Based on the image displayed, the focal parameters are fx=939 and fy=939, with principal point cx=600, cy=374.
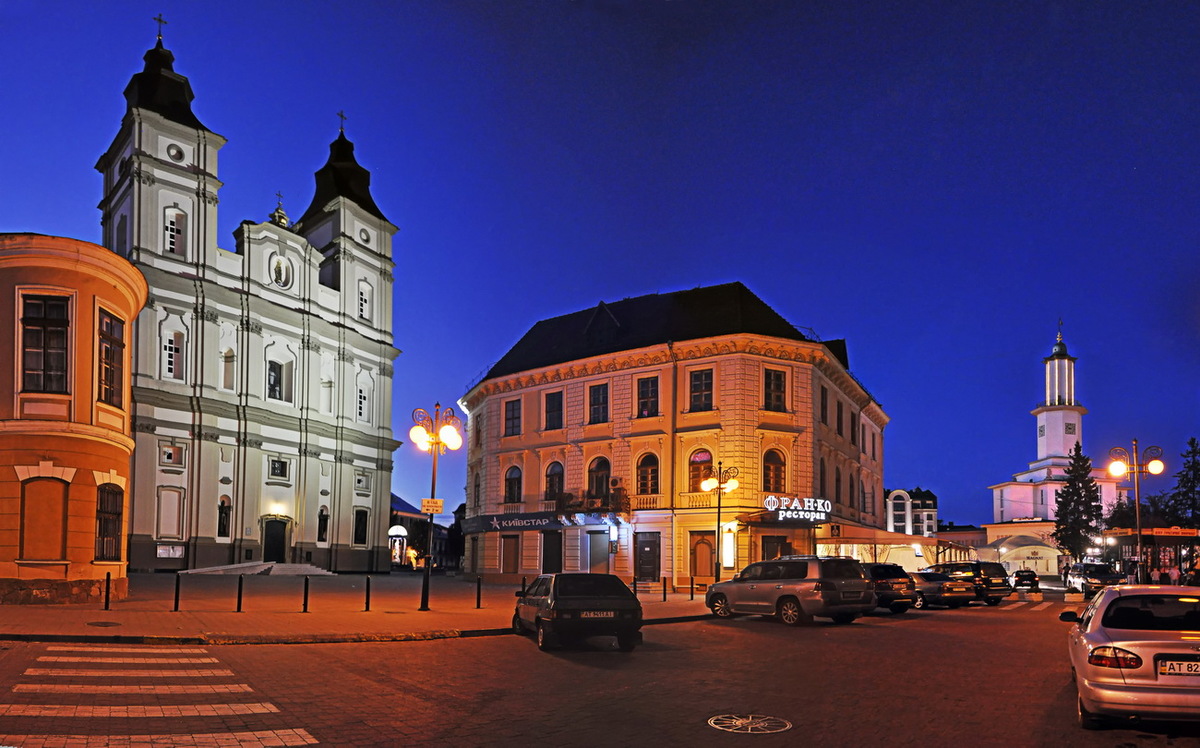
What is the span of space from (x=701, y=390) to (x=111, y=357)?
79.5 ft

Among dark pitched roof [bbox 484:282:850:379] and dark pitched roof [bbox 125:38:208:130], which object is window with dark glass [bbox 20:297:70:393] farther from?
dark pitched roof [bbox 125:38:208:130]

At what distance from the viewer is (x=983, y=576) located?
34.3 m

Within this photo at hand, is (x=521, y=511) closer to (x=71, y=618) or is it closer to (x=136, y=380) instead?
(x=136, y=380)

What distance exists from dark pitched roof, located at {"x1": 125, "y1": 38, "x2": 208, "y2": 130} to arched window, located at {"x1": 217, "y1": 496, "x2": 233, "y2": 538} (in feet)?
68.2

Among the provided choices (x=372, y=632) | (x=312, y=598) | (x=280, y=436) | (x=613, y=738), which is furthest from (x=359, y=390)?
(x=613, y=738)

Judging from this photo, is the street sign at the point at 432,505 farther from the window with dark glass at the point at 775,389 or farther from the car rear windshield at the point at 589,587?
the window with dark glass at the point at 775,389

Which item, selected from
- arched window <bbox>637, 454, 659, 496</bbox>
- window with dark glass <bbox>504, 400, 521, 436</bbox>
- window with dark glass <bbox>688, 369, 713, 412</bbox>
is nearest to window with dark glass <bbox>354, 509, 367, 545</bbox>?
window with dark glass <bbox>504, 400, 521, 436</bbox>

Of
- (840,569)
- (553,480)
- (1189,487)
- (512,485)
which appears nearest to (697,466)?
(553,480)

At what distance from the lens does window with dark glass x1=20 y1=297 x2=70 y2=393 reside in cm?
2323

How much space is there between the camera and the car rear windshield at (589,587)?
1680 centimetres

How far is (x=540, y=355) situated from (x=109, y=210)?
26.4 m

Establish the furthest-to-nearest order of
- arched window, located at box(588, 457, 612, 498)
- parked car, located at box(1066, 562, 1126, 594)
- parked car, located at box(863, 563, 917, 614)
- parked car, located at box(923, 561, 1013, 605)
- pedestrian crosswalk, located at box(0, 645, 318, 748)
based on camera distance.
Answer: arched window, located at box(588, 457, 612, 498)
parked car, located at box(1066, 562, 1126, 594)
parked car, located at box(923, 561, 1013, 605)
parked car, located at box(863, 563, 917, 614)
pedestrian crosswalk, located at box(0, 645, 318, 748)

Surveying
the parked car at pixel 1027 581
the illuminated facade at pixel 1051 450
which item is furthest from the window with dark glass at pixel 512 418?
the illuminated facade at pixel 1051 450

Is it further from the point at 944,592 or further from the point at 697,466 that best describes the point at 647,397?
the point at 944,592
